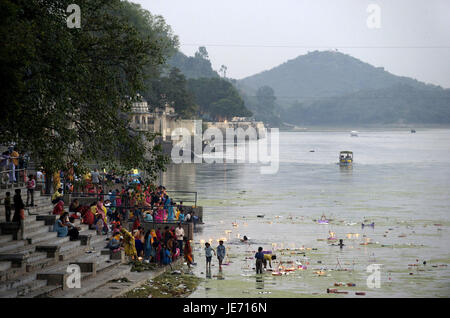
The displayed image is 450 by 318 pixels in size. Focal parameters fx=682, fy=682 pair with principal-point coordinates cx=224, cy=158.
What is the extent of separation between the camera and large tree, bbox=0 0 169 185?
55.7 ft

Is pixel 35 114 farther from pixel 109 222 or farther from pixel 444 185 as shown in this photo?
pixel 444 185

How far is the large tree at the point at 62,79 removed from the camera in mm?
16984

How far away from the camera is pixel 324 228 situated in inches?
1730

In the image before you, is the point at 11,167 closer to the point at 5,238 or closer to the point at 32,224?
the point at 32,224

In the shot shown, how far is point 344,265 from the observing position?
30.6m

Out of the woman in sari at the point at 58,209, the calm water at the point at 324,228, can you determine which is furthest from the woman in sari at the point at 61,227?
the calm water at the point at 324,228

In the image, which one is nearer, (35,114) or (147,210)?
(35,114)

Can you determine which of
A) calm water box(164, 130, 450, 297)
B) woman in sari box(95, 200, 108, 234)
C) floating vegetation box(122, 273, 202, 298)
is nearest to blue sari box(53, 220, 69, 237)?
woman in sari box(95, 200, 108, 234)

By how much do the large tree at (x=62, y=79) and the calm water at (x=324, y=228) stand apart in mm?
6378

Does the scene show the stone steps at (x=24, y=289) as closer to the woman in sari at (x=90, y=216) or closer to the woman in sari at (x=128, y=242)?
the woman in sari at (x=128, y=242)

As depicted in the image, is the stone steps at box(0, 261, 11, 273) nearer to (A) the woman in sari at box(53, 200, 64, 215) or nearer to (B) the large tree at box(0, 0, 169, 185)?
(B) the large tree at box(0, 0, 169, 185)

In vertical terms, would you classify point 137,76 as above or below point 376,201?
above

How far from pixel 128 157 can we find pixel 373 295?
10.2 meters
